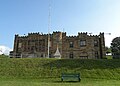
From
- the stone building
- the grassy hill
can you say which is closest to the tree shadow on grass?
the grassy hill

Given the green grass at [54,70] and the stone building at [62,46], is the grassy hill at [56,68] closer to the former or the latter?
the green grass at [54,70]

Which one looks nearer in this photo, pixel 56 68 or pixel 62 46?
pixel 56 68

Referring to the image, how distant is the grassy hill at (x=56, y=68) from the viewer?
2581cm

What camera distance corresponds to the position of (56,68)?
2869 cm

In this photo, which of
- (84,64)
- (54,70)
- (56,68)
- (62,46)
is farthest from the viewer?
(62,46)

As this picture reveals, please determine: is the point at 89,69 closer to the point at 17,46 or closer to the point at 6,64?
the point at 6,64

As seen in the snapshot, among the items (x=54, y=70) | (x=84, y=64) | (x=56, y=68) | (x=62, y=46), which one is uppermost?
(x=62, y=46)

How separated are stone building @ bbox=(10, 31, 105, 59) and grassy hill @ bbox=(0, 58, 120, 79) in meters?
20.8

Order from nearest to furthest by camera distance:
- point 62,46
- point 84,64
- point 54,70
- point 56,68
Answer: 1. point 54,70
2. point 56,68
3. point 84,64
4. point 62,46

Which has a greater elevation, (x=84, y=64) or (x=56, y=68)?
(x=84, y=64)

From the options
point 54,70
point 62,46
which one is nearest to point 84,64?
point 54,70

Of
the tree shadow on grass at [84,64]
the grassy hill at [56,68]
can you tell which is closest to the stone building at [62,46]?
the tree shadow on grass at [84,64]

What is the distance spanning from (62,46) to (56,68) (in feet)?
90.5

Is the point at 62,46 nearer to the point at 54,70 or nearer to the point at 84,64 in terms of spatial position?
the point at 84,64
